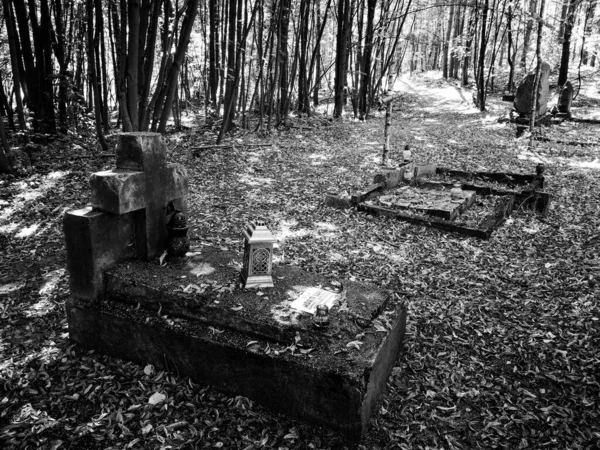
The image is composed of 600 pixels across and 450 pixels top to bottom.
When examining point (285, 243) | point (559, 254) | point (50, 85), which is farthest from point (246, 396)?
point (50, 85)

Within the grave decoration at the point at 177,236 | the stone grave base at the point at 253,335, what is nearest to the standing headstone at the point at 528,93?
the stone grave base at the point at 253,335

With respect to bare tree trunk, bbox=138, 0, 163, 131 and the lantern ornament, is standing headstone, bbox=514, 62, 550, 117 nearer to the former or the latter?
bare tree trunk, bbox=138, 0, 163, 131

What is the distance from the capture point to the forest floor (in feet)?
9.89

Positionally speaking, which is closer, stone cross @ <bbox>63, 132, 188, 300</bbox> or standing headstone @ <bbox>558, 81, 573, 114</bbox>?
stone cross @ <bbox>63, 132, 188, 300</bbox>

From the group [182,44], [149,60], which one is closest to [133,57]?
[149,60]

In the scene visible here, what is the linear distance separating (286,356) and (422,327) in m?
1.84

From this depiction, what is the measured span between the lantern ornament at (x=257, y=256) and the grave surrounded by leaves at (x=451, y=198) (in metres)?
3.93

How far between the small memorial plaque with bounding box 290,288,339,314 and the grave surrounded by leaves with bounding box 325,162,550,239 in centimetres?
373

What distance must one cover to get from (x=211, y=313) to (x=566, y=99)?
711 inches

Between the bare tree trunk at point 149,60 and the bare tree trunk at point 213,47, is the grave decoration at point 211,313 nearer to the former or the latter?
→ the bare tree trunk at point 149,60

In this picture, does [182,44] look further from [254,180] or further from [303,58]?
[303,58]

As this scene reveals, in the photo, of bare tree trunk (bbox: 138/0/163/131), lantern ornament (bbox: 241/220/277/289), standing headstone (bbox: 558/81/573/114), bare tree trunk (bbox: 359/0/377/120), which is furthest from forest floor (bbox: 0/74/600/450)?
bare tree trunk (bbox: 359/0/377/120)

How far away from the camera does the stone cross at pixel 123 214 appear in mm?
3486

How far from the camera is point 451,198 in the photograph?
7.88 metres
